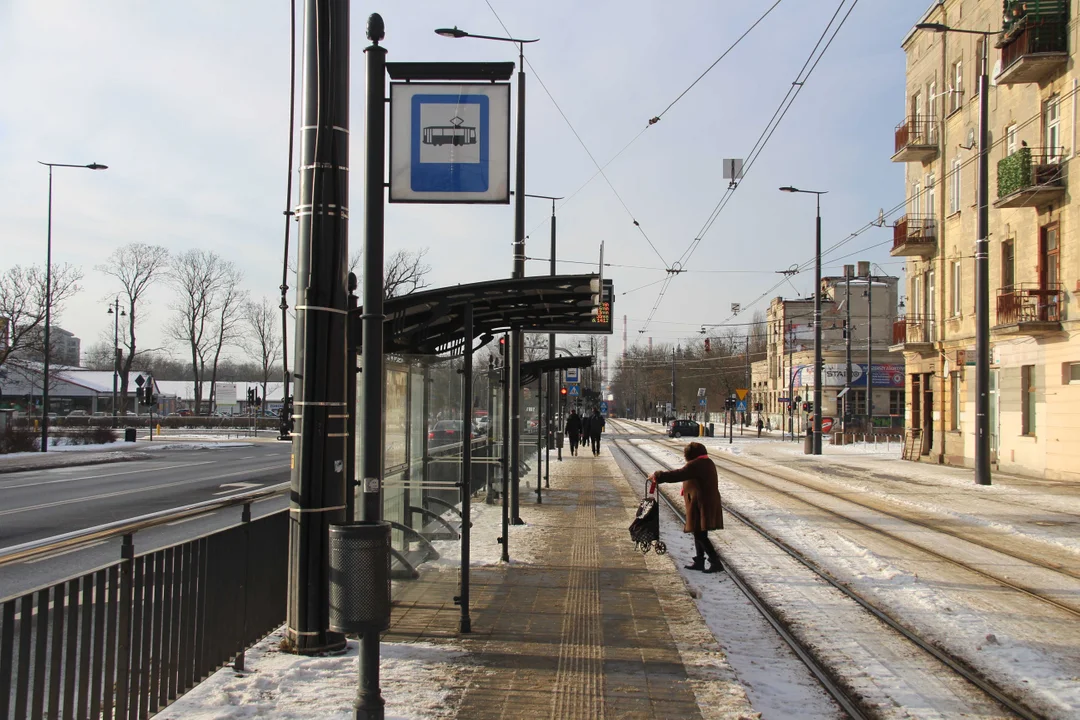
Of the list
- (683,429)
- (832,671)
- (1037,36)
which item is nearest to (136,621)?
(832,671)

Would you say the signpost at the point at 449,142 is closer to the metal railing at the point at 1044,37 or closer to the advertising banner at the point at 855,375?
the metal railing at the point at 1044,37

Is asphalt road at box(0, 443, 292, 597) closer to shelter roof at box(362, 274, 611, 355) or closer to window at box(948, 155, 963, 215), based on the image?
shelter roof at box(362, 274, 611, 355)

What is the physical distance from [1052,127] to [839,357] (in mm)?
49932

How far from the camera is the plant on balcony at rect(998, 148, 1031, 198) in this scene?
23469 millimetres

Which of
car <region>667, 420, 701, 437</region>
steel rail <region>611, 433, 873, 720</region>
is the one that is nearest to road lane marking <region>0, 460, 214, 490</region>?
steel rail <region>611, 433, 873, 720</region>

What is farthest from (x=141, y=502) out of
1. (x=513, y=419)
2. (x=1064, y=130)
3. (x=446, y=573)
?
(x=1064, y=130)

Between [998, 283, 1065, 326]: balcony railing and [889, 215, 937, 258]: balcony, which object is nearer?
[998, 283, 1065, 326]: balcony railing

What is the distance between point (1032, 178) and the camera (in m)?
23.4

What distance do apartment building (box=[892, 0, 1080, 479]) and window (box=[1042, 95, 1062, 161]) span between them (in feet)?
0.12

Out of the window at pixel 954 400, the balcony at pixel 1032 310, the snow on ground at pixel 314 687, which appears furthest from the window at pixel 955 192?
the snow on ground at pixel 314 687

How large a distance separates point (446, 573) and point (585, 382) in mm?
69914

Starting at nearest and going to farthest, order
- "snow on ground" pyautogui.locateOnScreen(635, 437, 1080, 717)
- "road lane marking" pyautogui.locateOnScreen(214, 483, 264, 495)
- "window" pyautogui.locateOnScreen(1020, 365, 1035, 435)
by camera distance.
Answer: "snow on ground" pyautogui.locateOnScreen(635, 437, 1080, 717) → "road lane marking" pyautogui.locateOnScreen(214, 483, 264, 495) → "window" pyautogui.locateOnScreen(1020, 365, 1035, 435)

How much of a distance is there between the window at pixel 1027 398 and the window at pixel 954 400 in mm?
5217

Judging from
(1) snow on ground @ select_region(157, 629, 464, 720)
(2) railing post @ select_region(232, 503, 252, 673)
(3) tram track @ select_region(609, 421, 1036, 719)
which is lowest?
(3) tram track @ select_region(609, 421, 1036, 719)
